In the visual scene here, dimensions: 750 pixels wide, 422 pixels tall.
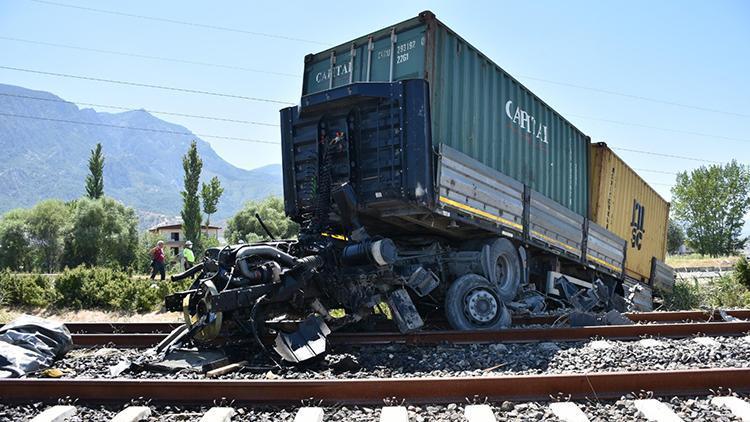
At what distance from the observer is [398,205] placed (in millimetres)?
6879

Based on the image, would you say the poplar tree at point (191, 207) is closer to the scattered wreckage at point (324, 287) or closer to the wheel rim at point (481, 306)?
the scattered wreckage at point (324, 287)

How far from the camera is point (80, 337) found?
6.40 meters

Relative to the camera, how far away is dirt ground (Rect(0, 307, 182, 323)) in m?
11.4

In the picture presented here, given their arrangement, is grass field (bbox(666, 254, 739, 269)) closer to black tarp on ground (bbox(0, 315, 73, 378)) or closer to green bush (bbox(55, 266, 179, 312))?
green bush (bbox(55, 266, 179, 312))

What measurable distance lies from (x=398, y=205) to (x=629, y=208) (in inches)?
367

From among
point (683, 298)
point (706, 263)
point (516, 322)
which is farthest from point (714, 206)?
point (516, 322)

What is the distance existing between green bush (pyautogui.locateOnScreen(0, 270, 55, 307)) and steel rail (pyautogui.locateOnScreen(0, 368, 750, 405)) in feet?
32.7

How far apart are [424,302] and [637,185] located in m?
9.15

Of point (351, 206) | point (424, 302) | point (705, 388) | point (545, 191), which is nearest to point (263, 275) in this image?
point (351, 206)

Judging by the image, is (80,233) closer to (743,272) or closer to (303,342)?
(303,342)

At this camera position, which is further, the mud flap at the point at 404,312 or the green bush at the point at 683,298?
the green bush at the point at 683,298

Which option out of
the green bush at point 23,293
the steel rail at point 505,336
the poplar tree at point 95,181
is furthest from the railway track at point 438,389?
the poplar tree at point 95,181

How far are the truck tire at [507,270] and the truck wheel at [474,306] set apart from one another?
40.1 inches

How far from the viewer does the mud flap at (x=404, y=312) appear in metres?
6.26
